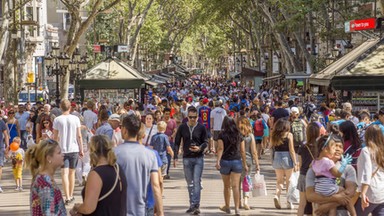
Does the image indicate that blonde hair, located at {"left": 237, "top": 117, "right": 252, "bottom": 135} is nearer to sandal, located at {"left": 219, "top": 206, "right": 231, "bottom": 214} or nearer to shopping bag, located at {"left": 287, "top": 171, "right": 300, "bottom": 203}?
shopping bag, located at {"left": 287, "top": 171, "right": 300, "bottom": 203}

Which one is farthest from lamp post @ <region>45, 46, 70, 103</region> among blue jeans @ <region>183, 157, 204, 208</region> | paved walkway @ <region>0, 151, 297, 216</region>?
blue jeans @ <region>183, 157, 204, 208</region>

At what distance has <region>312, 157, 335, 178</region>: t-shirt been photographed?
30.0ft

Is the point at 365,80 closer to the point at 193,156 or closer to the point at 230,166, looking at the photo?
the point at 193,156

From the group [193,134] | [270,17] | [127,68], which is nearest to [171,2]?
[270,17]

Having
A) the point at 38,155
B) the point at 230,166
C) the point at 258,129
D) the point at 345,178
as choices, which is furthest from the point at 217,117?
the point at 38,155

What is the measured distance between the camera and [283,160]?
14414mm

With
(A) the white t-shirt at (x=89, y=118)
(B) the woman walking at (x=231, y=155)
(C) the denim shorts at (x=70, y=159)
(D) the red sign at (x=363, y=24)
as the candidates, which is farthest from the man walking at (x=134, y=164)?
(D) the red sign at (x=363, y=24)

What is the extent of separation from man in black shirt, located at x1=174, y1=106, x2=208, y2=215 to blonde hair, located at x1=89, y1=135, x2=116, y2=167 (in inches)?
243

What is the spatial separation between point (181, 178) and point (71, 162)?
5511 mm

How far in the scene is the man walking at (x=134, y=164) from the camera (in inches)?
326

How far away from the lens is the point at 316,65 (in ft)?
130

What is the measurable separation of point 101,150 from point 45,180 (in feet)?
1.81

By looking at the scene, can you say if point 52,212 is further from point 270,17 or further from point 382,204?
point 270,17

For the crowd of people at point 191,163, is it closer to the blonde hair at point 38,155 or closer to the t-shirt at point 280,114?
the blonde hair at point 38,155
